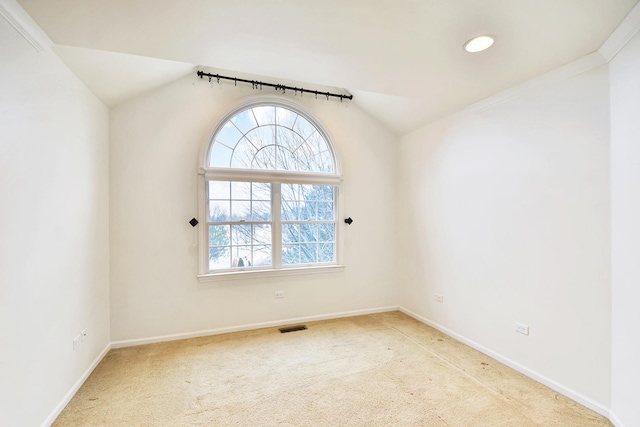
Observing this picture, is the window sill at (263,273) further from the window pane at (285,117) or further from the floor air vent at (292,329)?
the window pane at (285,117)

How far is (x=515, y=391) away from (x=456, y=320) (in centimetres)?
100

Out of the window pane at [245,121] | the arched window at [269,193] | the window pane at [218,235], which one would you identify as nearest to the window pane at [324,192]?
the arched window at [269,193]

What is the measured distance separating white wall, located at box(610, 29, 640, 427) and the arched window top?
105 inches

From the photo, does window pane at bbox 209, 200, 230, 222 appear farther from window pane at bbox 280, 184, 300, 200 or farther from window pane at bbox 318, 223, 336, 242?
window pane at bbox 318, 223, 336, 242

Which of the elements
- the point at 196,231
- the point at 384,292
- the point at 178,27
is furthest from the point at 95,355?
the point at 384,292

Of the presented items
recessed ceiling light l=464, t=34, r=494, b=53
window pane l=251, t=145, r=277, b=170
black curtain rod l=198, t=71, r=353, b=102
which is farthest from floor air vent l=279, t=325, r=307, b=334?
recessed ceiling light l=464, t=34, r=494, b=53

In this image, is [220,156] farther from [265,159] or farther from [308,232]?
[308,232]

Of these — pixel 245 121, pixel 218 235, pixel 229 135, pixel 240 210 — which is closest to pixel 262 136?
pixel 245 121

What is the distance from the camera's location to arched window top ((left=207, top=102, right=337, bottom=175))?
343 cm

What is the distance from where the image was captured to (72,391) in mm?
2156

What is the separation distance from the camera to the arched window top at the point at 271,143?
3.43 meters

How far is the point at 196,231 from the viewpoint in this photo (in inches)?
128

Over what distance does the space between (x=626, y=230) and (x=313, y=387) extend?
95.1 inches

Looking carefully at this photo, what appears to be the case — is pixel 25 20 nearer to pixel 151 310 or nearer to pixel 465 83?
pixel 151 310
